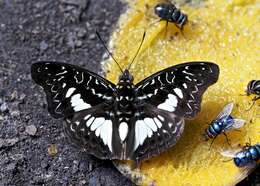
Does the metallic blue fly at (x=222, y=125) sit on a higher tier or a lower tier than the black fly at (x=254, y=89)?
lower

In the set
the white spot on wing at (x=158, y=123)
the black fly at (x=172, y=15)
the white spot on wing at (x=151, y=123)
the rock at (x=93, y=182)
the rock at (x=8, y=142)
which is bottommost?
the rock at (x=8, y=142)

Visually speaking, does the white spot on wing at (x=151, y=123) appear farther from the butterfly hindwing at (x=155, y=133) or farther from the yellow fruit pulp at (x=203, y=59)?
the yellow fruit pulp at (x=203, y=59)

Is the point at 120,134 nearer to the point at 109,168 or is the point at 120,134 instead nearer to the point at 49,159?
the point at 109,168

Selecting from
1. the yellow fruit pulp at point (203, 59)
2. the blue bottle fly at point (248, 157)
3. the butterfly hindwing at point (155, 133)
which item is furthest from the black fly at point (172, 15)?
the blue bottle fly at point (248, 157)

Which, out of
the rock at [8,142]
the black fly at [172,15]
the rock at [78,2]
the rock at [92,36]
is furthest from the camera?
the rock at [78,2]

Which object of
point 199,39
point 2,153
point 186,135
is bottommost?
point 2,153

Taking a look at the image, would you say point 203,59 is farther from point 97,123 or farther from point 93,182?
point 93,182

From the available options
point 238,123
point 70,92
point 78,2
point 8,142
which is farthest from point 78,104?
point 78,2

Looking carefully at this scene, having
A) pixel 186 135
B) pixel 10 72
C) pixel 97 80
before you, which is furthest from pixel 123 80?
pixel 10 72
